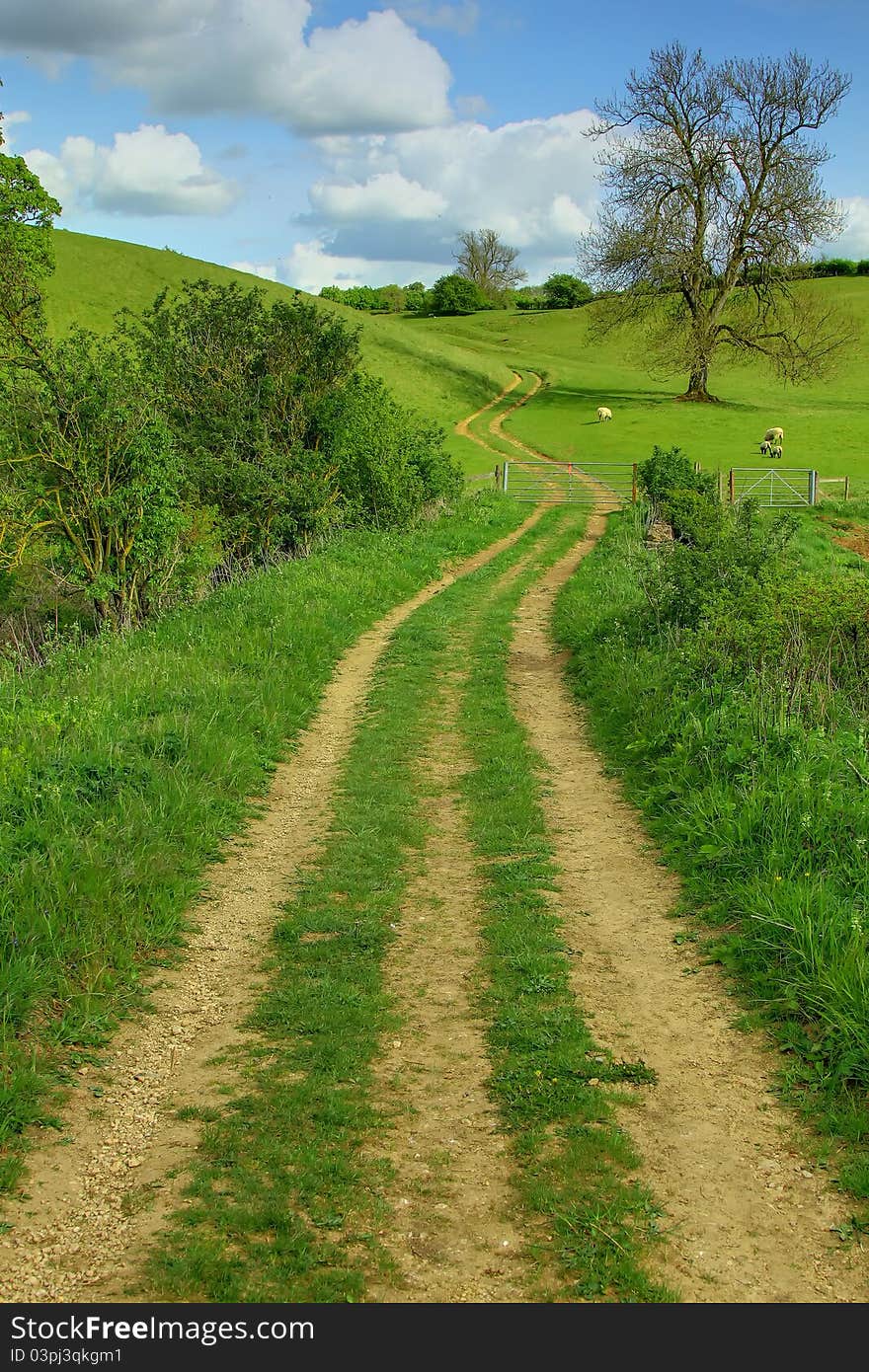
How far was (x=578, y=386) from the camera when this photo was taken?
73.4 meters

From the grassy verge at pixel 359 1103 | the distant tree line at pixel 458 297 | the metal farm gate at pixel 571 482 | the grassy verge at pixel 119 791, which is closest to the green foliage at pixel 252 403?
the grassy verge at pixel 119 791

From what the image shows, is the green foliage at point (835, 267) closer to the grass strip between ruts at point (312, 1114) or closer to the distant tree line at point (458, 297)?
the distant tree line at point (458, 297)

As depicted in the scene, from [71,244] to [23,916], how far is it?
81.1m

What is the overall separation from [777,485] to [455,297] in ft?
281

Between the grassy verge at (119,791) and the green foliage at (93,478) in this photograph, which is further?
the green foliage at (93,478)

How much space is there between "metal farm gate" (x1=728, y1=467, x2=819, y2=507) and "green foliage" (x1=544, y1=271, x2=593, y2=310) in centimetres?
8068

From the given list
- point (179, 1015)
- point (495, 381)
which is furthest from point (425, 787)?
point (495, 381)

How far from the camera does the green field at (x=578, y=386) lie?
52.0 m

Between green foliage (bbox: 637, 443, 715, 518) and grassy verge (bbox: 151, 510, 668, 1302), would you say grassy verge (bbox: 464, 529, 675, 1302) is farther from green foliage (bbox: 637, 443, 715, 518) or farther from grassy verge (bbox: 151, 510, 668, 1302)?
green foliage (bbox: 637, 443, 715, 518)

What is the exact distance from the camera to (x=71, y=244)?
75.7 meters

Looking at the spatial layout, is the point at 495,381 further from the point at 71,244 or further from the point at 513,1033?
the point at 513,1033

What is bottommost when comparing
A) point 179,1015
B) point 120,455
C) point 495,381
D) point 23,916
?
point 179,1015

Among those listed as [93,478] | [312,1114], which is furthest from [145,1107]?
[93,478]

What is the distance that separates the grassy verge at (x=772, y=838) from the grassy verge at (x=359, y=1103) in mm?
1053
